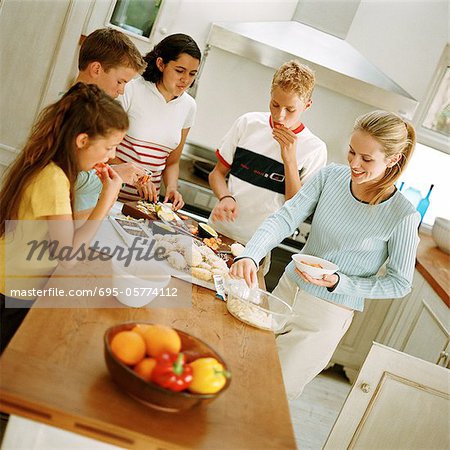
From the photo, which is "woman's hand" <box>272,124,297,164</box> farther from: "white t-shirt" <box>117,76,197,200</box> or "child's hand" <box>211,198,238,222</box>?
"white t-shirt" <box>117,76,197,200</box>

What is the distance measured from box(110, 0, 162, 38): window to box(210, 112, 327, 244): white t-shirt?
1543 millimetres

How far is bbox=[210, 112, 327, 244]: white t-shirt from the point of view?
264 centimetres

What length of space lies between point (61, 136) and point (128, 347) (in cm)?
65

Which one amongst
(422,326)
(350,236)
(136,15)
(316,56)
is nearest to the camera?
(350,236)

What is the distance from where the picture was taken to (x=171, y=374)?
1207mm

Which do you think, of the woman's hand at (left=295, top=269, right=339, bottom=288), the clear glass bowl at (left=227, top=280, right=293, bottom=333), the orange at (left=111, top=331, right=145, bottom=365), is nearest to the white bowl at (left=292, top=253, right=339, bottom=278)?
the woman's hand at (left=295, top=269, right=339, bottom=288)

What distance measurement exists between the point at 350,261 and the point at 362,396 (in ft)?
1.55

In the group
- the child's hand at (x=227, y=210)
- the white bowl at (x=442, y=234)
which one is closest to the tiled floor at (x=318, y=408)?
the white bowl at (x=442, y=234)

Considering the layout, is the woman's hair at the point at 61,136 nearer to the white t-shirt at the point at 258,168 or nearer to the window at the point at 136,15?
the white t-shirt at the point at 258,168

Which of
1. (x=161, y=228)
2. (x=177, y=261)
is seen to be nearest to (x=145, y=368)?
(x=177, y=261)

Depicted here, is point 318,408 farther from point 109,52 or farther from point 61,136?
point 61,136

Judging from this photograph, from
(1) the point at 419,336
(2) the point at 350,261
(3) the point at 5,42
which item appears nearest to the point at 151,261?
(2) the point at 350,261

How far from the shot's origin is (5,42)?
3.40 meters

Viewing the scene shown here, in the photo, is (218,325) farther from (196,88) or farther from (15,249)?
(196,88)
